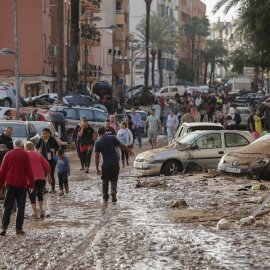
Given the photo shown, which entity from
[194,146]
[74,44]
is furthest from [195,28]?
[194,146]

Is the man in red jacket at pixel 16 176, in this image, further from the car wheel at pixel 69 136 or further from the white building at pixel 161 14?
the white building at pixel 161 14

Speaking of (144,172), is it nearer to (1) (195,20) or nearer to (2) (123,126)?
(2) (123,126)

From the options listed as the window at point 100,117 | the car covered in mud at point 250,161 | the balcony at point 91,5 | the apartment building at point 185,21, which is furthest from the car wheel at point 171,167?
the apartment building at point 185,21

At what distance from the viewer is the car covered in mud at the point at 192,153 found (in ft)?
83.2

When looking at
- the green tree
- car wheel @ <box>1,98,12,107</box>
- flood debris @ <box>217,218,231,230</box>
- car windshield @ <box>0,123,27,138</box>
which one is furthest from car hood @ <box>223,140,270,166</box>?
the green tree

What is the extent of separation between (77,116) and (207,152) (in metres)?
15.5

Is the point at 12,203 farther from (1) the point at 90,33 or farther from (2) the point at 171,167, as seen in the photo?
(1) the point at 90,33

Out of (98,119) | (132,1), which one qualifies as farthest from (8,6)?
(132,1)

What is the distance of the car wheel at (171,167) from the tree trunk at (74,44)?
20.8 m

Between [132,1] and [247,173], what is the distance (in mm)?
128057

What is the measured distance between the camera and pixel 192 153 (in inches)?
1008

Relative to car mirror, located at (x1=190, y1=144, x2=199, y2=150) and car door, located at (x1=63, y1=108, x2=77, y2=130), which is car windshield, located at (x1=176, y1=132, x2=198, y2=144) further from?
car door, located at (x1=63, y1=108, x2=77, y2=130)

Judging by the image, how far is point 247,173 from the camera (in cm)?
2262

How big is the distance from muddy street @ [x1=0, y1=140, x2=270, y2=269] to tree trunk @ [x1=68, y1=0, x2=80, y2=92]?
23.9m
